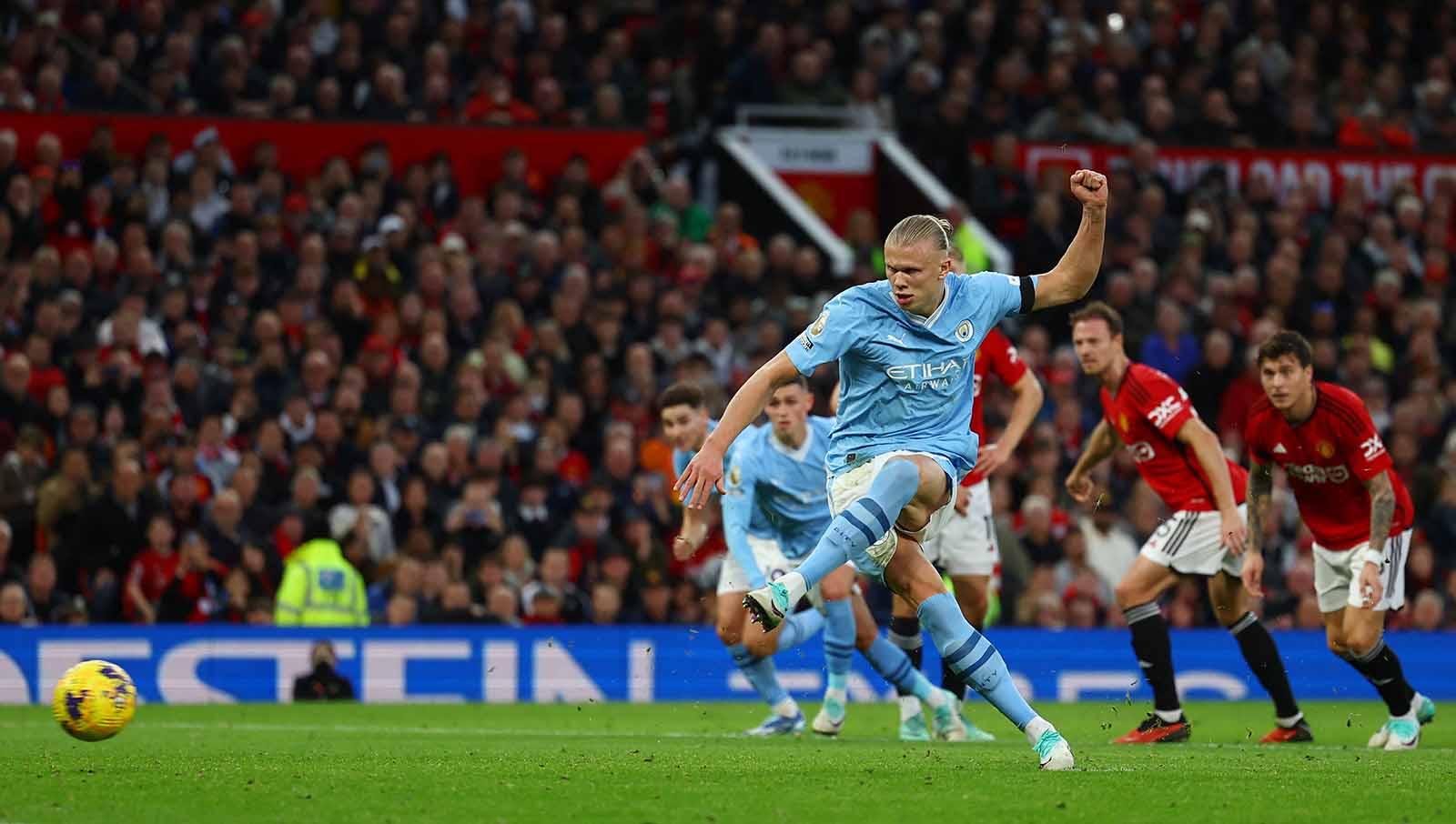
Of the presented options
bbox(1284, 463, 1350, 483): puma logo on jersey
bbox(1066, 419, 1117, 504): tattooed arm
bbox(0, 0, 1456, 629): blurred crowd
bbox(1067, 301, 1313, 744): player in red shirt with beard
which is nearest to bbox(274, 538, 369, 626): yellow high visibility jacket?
bbox(0, 0, 1456, 629): blurred crowd

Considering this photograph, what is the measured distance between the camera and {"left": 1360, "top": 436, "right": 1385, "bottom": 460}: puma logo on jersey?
11.3 metres

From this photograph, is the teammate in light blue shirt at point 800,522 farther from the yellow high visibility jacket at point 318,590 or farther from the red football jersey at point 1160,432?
the yellow high visibility jacket at point 318,590

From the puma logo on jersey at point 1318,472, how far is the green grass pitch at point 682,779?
57.9 inches

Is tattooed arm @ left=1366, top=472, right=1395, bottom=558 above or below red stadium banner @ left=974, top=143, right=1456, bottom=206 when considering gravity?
below

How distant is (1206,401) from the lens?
21.7m

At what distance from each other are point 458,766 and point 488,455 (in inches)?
381

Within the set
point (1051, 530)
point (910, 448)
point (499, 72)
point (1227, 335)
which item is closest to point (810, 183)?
point (499, 72)

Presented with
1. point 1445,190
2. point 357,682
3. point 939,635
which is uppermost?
point 1445,190

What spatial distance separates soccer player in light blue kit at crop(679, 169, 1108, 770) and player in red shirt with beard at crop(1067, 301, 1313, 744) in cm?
307

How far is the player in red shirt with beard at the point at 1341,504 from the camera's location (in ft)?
37.0

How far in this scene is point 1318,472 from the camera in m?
11.6

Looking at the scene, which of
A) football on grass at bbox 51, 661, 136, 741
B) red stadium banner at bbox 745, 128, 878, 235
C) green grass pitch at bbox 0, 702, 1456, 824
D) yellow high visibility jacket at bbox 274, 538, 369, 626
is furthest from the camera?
red stadium banner at bbox 745, 128, 878, 235

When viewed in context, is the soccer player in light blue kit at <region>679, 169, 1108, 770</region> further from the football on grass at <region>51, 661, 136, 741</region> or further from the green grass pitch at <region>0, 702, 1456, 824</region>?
the football on grass at <region>51, 661, 136, 741</region>

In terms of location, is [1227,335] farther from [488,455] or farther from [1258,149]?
[488,455]
